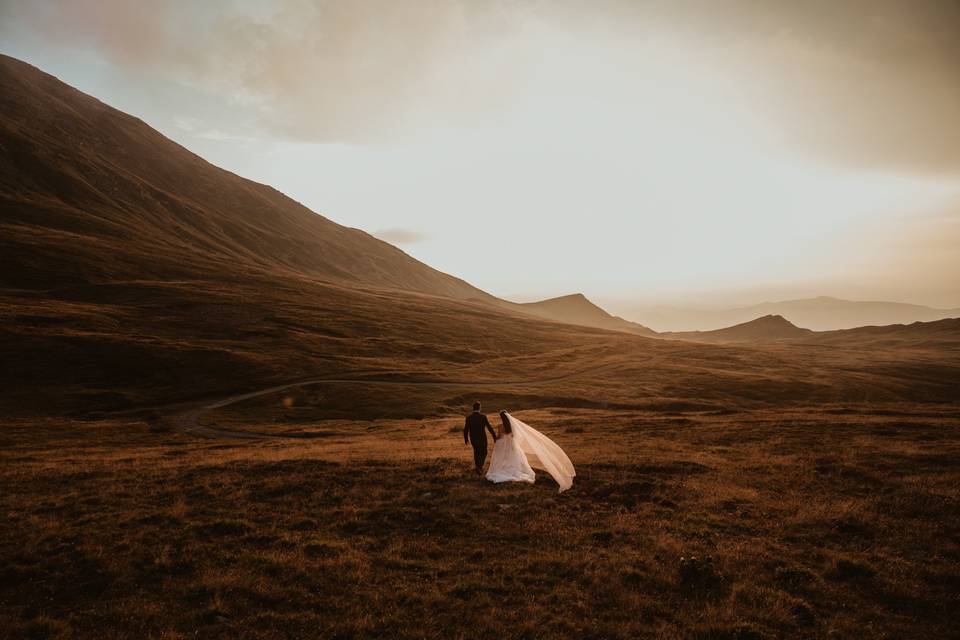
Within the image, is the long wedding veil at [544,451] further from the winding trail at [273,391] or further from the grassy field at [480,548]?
the winding trail at [273,391]

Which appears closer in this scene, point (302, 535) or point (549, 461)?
point (302, 535)

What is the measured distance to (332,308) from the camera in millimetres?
133000

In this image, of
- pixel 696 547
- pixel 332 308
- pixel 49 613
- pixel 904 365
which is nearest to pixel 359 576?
pixel 49 613

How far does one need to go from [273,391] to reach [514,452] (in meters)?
54.4

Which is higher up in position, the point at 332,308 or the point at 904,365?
the point at 332,308

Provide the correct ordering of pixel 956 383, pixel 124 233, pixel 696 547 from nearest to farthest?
pixel 696 547 < pixel 956 383 < pixel 124 233

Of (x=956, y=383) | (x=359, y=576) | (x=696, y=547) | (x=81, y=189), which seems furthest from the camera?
(x=81, y=189)

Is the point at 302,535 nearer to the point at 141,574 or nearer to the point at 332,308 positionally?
the point at 141,574

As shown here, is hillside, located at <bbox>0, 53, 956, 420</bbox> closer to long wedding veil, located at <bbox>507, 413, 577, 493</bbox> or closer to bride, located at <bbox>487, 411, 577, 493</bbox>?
bride, located at <bbox>487, 411, 577, 493</bbox>

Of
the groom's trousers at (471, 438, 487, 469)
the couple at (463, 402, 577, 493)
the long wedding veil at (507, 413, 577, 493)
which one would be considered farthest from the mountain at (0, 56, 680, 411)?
the long wedding veil at (507, 413, 577, 493)

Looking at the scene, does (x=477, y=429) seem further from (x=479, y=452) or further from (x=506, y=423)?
(x=506, y=423)

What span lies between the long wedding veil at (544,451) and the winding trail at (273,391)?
103ft

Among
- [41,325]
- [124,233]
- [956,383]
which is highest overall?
[124,233]

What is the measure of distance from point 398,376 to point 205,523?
63.4 m
